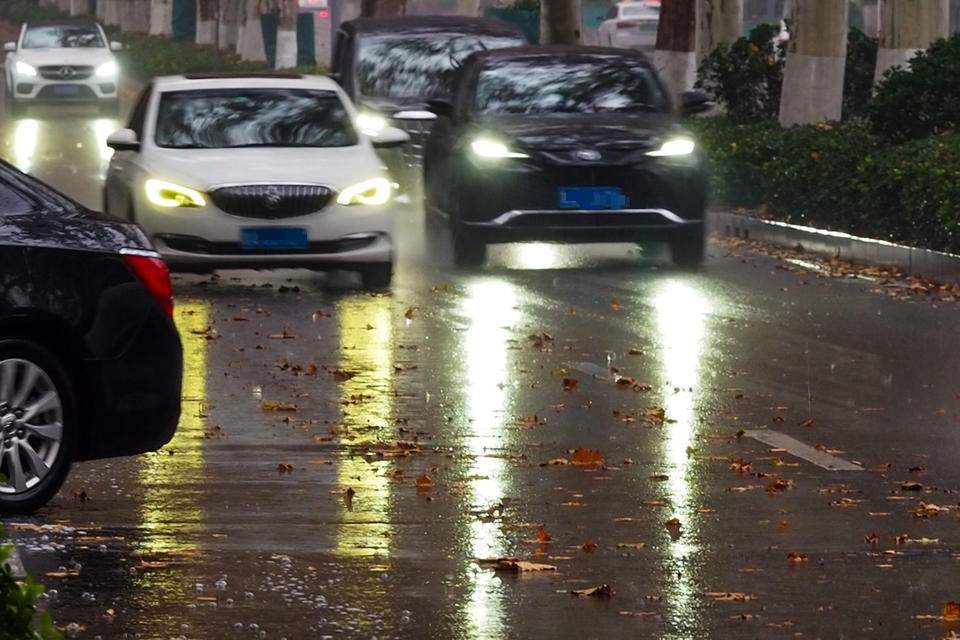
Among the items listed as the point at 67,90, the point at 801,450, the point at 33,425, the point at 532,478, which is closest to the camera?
the point at 33,425

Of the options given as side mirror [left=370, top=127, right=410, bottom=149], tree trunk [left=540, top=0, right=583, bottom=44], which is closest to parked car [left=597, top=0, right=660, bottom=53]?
tree trunk [left=540, top=0, right=583, bottom=44]

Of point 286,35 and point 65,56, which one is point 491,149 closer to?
point 65,56

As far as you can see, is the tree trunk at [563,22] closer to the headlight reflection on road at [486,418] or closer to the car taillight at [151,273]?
the headlight reflection on road at [486,418]

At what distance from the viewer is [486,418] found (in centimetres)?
1186

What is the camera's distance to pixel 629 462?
418 inches

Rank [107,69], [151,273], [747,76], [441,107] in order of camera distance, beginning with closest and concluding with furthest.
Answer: [151,273] → [441,107] → [747,76] → [107,69]

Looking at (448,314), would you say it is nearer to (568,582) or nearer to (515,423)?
(515,423)

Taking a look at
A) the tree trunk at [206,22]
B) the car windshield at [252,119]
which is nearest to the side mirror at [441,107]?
the car windshield at [252,119]

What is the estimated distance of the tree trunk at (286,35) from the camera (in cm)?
5468

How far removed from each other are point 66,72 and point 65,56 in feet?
2.16

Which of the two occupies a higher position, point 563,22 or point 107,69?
point 563,22

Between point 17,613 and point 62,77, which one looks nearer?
point 17,613

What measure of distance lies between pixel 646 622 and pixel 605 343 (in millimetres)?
7399

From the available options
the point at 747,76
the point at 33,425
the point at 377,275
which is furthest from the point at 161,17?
the point at 33,425
